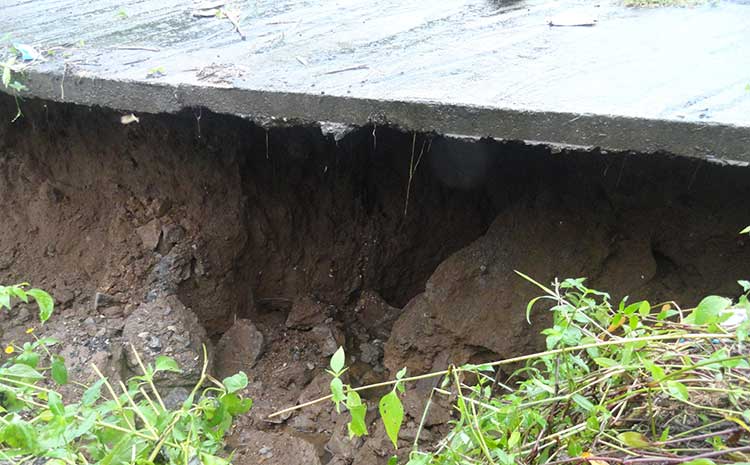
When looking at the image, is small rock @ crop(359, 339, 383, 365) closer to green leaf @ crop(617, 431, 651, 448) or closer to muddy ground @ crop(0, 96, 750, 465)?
muddy ground @ crop(0, 96, 750, 465)

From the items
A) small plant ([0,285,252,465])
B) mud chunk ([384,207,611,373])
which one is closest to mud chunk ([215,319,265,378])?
mud chunk ([384,207,611,373])

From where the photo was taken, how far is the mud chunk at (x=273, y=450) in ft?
7.41

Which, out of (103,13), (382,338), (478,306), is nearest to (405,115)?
(478,306)

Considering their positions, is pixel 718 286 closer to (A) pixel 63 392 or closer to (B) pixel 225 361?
(B) pixel 225 361

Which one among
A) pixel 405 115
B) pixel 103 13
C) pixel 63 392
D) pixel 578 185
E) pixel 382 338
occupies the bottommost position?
pixel 382 338

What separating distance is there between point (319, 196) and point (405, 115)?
1237mm

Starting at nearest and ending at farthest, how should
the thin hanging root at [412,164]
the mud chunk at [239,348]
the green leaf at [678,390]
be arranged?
the green leaf at [678,390] → the thin hanging root at [412,164] → the mud chunk at [239,348]

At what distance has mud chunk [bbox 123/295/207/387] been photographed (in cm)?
225

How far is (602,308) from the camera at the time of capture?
1301mm

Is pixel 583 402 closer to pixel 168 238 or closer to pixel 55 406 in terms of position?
pixel 55 406

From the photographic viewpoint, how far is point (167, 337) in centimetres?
229

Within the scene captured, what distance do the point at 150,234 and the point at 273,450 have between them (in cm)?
90

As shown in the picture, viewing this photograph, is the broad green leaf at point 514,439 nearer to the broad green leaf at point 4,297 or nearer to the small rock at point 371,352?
the broad green leaf at point 4,297

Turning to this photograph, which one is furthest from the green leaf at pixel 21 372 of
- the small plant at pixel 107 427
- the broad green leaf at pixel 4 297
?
the broad green leaf at pixel 4 297
